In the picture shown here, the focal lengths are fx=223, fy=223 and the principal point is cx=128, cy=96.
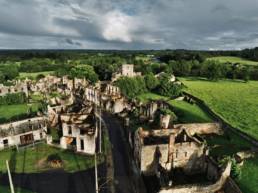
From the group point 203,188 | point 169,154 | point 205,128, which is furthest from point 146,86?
point 203,188

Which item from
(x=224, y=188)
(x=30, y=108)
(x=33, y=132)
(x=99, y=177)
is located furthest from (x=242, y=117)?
(x=30, y=108)

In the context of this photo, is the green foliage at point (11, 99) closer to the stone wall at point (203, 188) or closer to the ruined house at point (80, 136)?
the ruined house at point (80, 136)

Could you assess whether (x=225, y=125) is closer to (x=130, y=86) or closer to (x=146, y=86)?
(x=130, y=86)

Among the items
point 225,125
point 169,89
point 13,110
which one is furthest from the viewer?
point 169,89

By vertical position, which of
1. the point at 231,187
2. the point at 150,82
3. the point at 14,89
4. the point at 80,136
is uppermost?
the point at 150,82

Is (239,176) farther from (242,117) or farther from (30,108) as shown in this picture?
(30,108)

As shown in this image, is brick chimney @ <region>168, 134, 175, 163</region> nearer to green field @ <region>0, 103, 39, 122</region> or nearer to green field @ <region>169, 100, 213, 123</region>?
green field @ <region>169, 100, 213, 123</region>
